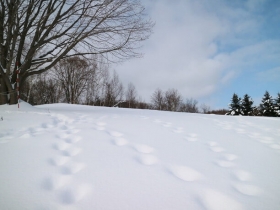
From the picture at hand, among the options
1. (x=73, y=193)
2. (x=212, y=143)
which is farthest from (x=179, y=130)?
(x=73, y=193)

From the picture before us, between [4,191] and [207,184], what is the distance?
5.97 ft

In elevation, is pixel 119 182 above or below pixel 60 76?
below

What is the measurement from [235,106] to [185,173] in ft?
122

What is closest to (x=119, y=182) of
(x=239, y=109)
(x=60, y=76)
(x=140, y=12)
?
(x=140, y=12)

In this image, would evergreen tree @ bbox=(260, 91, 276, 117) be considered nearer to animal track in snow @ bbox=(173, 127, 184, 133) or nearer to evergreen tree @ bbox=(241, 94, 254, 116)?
evergreen tree @ bbox=(241, 94, 254, 116)

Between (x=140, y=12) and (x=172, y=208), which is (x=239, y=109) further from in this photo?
(x=172, y=208)

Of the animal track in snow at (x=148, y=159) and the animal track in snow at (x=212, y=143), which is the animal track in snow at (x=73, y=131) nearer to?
the animal track in snow at (x=148, y=159)

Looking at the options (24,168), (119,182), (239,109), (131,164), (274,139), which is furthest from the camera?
(239,109)

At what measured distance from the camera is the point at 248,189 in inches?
57.9

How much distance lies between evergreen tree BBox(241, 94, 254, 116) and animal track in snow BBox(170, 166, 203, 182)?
120ft

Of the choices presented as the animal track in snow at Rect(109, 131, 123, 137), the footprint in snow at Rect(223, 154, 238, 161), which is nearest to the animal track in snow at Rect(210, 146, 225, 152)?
the footprint in snow at Rect(223, 154, 238, 161)

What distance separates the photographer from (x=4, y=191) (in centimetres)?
129

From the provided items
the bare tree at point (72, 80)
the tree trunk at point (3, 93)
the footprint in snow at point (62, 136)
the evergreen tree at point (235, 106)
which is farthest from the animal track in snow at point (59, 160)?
the evergreen tree at point (235, 106)

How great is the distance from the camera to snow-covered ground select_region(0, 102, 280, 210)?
49.5 inches
